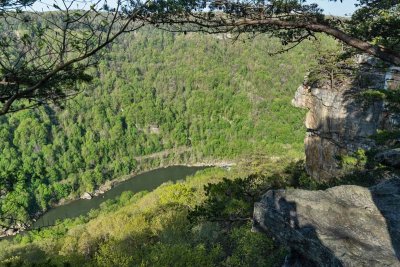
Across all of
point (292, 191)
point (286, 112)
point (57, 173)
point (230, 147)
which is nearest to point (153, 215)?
point (292, 191)

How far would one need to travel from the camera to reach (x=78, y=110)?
92.2 metres

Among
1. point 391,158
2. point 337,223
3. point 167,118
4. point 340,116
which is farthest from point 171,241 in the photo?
point 167,118

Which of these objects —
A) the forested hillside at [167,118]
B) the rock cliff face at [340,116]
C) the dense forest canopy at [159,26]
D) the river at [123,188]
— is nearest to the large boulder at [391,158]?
the dense forest canopy at [159,26]

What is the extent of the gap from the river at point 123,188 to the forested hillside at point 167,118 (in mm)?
3124

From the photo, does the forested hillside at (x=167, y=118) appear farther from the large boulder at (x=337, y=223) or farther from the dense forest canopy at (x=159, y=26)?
the large boulder at (x=337, y=223)

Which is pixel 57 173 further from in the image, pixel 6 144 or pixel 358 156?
pixel 358 156

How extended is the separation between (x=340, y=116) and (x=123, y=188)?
5637cm

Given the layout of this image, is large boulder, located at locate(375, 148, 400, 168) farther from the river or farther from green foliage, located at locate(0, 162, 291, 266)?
the river

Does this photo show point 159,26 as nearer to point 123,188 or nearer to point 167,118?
point 123,188

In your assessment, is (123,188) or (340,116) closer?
(340,116)

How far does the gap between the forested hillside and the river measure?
10.3ft

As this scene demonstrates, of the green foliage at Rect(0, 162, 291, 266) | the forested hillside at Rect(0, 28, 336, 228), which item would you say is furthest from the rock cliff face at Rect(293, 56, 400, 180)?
the forested hillside at Rect(0, 28, 336, 228)

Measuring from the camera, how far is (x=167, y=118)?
324 ft

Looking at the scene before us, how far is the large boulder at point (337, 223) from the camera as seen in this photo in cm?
512
